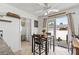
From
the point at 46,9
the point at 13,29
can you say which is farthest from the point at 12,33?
the point at 46,9

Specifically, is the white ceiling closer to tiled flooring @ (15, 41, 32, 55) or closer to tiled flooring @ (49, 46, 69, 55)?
tiled flooring @ (15, 41, 32, 55)

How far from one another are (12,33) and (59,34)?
802 millimetres

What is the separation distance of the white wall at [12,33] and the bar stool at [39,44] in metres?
0.25

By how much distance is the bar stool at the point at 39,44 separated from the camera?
183 cm

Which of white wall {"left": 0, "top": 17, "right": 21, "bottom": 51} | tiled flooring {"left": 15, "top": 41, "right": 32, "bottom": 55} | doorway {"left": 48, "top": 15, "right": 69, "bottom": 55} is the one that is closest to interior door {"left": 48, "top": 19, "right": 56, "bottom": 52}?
doorway {"left": 48, "top": 15, "right": 69, "bottom": 55}

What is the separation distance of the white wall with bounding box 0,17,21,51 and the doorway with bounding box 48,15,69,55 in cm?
56

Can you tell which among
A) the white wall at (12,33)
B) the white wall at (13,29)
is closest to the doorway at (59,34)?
the white wall at (13,29)

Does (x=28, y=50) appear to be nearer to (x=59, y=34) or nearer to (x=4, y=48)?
(x=4, y=48)

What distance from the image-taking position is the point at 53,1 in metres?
1.80

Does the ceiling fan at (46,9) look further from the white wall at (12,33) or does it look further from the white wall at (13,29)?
the white wall at (12,33)

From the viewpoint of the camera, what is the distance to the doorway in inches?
70.9

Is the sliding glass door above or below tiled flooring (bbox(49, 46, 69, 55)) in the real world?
above

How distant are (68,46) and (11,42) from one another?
953 millimetres
